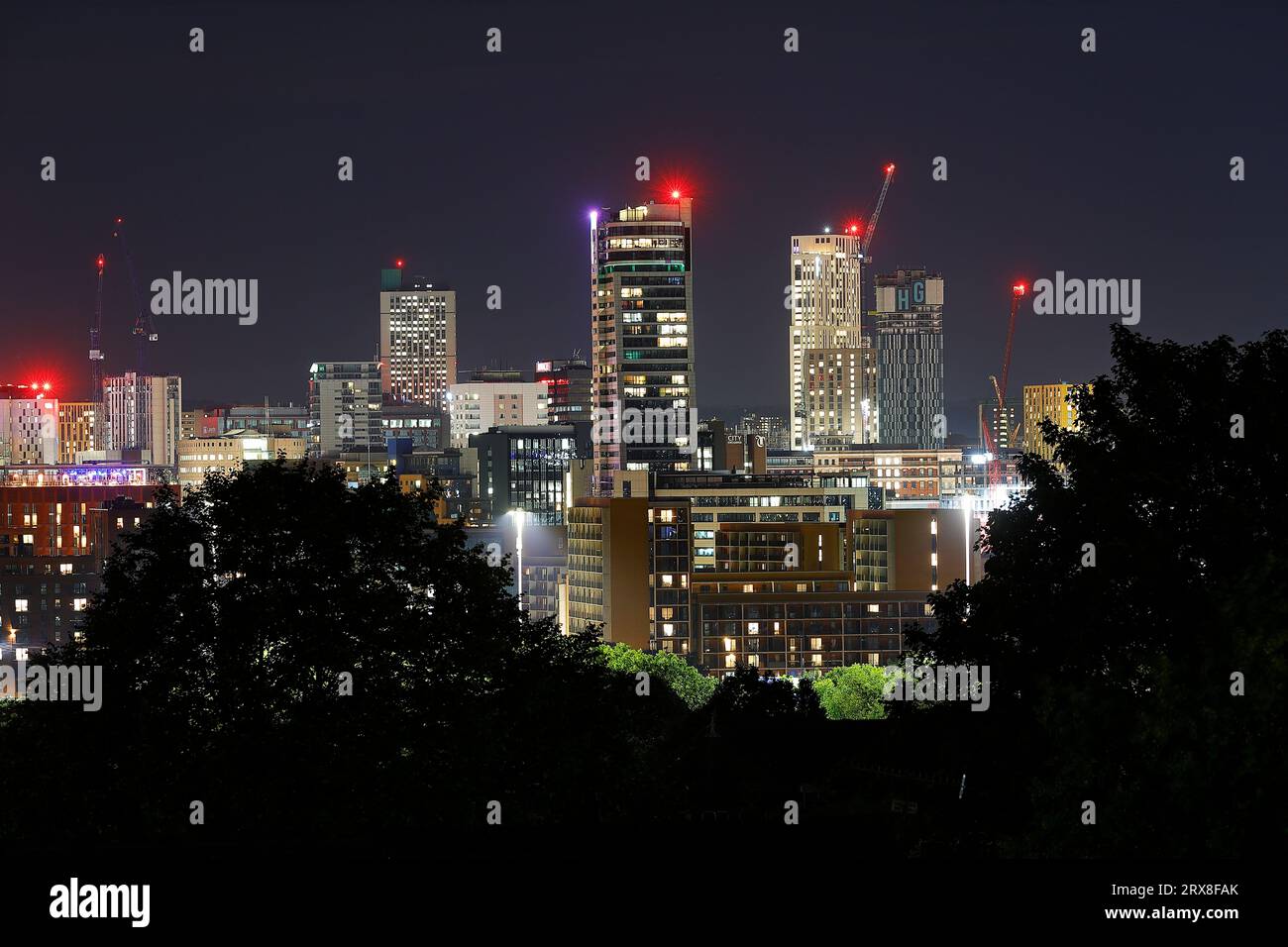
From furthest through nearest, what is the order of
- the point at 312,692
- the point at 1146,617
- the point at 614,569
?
the point at 614,569, the point at 312,692, the point at 1146,617

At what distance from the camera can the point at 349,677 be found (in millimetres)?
21641

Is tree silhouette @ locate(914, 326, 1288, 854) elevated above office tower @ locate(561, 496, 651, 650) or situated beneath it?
elevated above

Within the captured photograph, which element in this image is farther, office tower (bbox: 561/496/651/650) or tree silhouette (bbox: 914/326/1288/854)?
office tower (bbox: 561/496/651/650)

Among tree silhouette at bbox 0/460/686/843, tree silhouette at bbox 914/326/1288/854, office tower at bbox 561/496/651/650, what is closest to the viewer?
tree silhouette at bbox 914/326/1288/854

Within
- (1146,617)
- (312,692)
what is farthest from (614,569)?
(1146,617)

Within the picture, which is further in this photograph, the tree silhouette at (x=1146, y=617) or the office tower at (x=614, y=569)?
the office tower at (x=614, y=569)

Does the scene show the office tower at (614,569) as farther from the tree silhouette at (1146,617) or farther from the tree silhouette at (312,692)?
the tree silhouette at (1146,617)

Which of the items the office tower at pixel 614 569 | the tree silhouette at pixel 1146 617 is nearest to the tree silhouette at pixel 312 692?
the tree silhouette at pixel 1146 617

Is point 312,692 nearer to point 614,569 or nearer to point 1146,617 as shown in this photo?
point 1146,617

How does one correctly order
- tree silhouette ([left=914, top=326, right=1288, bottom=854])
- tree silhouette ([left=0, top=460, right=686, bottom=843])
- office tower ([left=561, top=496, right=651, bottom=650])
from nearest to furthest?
1. tree silhouette ([left=914, top=326, right=1288, bottom=854])
2. tree silhouette ([left=0, top=460, right=686, bottom=843])
3. office tower ([left=561, top=496, right=651, bottom=650])

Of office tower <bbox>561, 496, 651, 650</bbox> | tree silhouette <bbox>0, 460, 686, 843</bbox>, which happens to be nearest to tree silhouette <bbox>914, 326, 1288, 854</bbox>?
tree silhouette <bbox>0, 460, 686, 843</bbox>

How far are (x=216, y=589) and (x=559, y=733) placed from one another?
5334mm

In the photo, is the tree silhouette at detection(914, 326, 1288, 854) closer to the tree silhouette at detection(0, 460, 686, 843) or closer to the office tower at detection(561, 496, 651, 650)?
the tree silhouette at detection(0, 460, 686, 843)

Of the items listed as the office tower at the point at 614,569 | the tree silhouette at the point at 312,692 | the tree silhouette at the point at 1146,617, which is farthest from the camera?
the office tower at the point at 614,569
